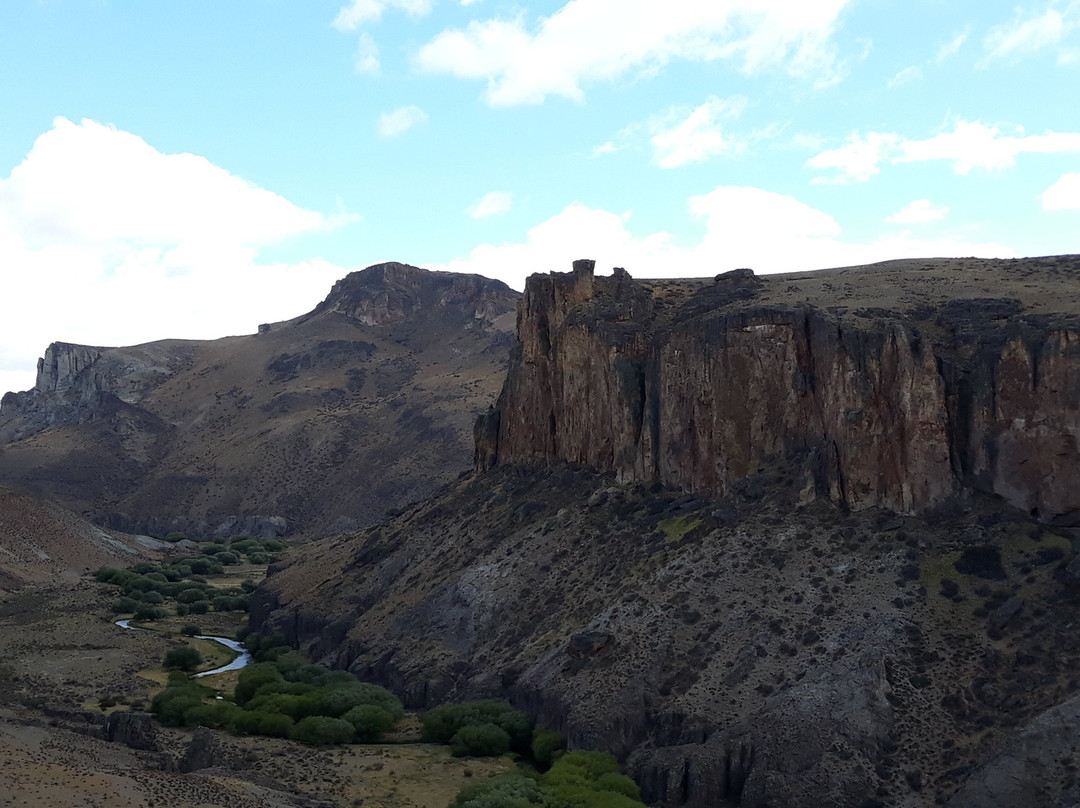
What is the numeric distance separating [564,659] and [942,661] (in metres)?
18.1

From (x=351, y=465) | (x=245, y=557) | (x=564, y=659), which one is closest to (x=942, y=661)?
(x=564, y=659)

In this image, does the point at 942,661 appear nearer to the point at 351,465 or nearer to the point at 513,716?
the point at 513,716

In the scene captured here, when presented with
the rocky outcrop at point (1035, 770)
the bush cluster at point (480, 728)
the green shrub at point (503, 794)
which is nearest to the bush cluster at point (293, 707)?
the bush cluster at point (480, 728)

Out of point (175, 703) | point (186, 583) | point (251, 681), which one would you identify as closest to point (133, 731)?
point (175, 703)

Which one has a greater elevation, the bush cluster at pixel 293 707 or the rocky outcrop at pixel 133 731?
the rocky outcrop at pixel 133 731

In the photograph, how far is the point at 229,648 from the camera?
8850 cm

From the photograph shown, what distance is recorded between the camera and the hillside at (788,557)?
43844mm

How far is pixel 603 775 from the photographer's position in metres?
45.7

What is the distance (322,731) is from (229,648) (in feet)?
112

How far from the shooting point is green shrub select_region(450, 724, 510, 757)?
173 feet

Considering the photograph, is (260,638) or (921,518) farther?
(260,638)

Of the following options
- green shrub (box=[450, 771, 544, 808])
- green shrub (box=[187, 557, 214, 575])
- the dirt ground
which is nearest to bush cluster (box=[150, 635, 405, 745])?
the dirt ground

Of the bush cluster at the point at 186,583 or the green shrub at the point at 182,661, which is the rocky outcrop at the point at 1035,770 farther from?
the bush cluster at the point at 186,583

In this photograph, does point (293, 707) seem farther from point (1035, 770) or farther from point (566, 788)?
point (1035, 770)
